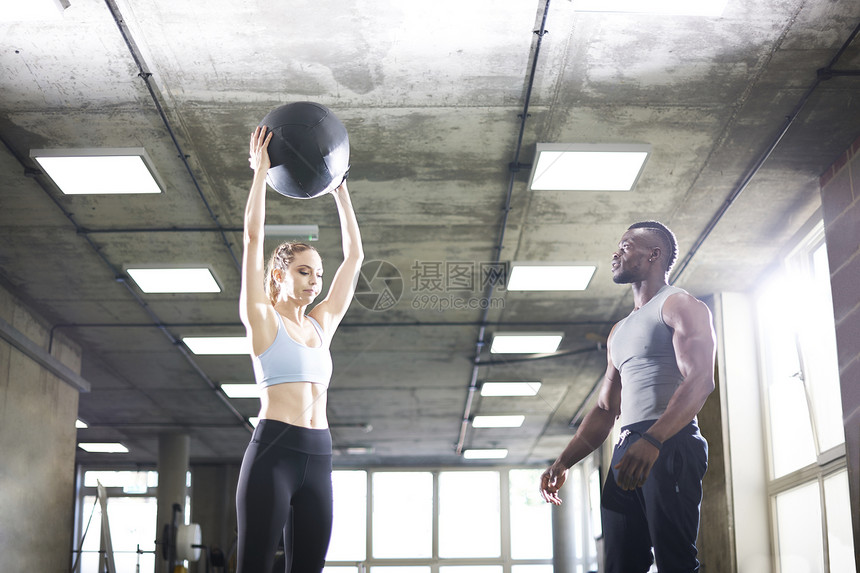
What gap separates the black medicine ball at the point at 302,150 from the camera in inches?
130

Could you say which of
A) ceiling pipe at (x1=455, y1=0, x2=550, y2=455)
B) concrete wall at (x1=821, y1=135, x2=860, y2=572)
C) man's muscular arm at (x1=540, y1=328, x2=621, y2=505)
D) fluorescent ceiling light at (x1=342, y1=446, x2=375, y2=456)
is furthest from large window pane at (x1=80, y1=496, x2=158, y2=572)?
man's muscular arm at (x1=540, y1=328, x2=621, y2=505)

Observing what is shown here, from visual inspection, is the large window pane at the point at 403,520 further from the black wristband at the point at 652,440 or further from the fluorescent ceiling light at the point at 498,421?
the black wristband at the point at 652,440

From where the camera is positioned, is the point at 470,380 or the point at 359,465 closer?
the point at 470,380

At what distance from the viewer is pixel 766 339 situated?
8906mm

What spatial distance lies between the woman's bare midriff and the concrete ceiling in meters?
2.75

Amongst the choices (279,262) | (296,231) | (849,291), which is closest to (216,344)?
(296,231)

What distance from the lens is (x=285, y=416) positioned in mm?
3184

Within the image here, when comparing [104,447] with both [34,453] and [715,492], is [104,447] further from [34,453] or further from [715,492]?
[715,492]

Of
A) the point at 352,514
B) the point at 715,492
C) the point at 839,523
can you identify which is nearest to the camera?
the point at 839,523

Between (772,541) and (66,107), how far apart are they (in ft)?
22.4

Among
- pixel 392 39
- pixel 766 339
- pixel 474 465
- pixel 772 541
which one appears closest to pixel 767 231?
pixel 766 339

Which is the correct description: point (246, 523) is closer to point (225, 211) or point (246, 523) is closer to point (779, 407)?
point (225, 211)

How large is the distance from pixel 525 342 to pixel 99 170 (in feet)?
18.5

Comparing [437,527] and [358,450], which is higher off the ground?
[358,450]
